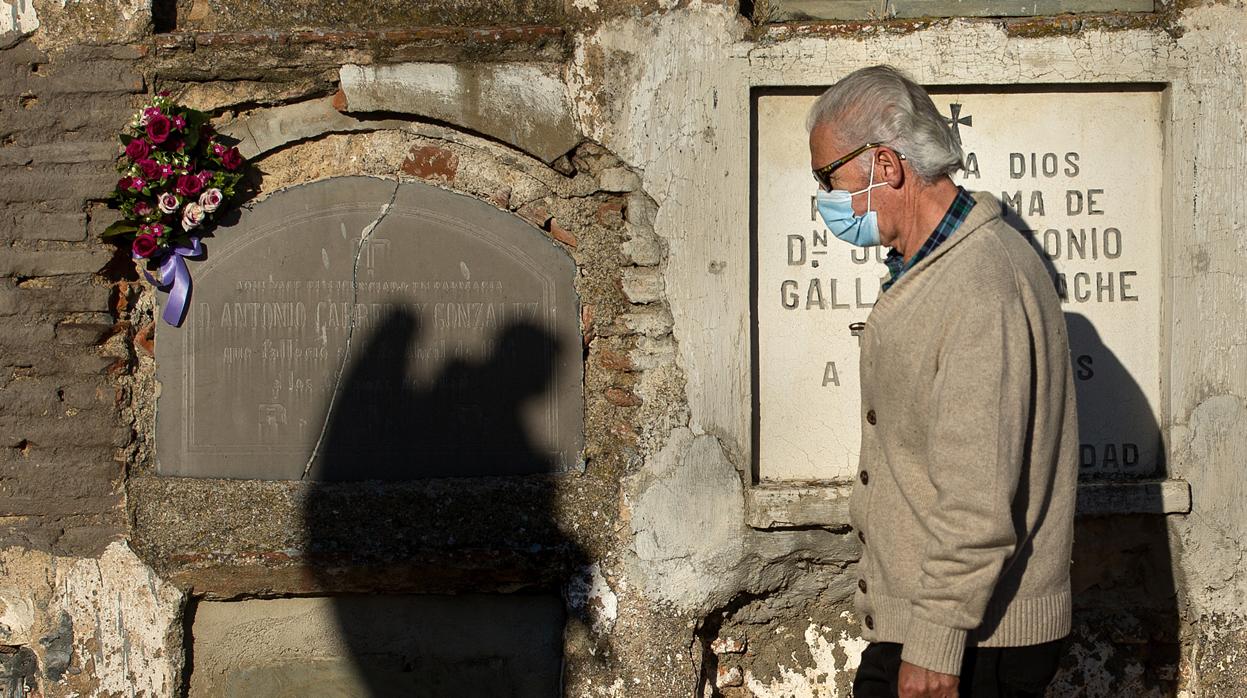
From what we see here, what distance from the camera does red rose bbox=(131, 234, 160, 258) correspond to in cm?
349

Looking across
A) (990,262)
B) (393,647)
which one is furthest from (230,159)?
(990,262)

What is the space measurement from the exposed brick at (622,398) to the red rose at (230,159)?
53.4 inches

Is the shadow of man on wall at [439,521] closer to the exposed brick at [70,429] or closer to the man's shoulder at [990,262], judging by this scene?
the exposed brick at [70,429]

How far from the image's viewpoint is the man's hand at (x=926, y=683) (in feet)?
6.68

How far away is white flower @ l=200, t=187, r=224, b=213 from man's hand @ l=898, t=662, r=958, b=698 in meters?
2.49

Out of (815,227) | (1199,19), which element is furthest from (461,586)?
(1199,19)

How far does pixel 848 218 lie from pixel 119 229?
7.61 feet

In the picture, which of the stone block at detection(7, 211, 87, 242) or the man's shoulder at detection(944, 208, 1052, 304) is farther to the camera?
the stone block at detection(7, 211, 87, 242)

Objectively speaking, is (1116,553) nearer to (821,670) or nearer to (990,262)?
(821,670)

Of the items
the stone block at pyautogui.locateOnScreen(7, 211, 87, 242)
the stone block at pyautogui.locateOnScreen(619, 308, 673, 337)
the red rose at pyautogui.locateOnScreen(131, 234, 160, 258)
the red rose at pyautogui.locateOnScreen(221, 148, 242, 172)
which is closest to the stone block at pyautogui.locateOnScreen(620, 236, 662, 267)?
the stone block at pyautogui.locateOnScreen(619, 308, 673, 337)

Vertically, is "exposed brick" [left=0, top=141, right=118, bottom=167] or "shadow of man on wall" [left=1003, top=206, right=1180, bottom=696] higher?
"exposed brick" [left=0, top=141, right=118, bottom=167]

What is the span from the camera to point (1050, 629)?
7.08 feet

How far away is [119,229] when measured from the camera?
3.51 meters

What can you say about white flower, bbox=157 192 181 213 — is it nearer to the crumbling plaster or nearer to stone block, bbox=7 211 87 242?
stone block, bbox=7 211 87 242
